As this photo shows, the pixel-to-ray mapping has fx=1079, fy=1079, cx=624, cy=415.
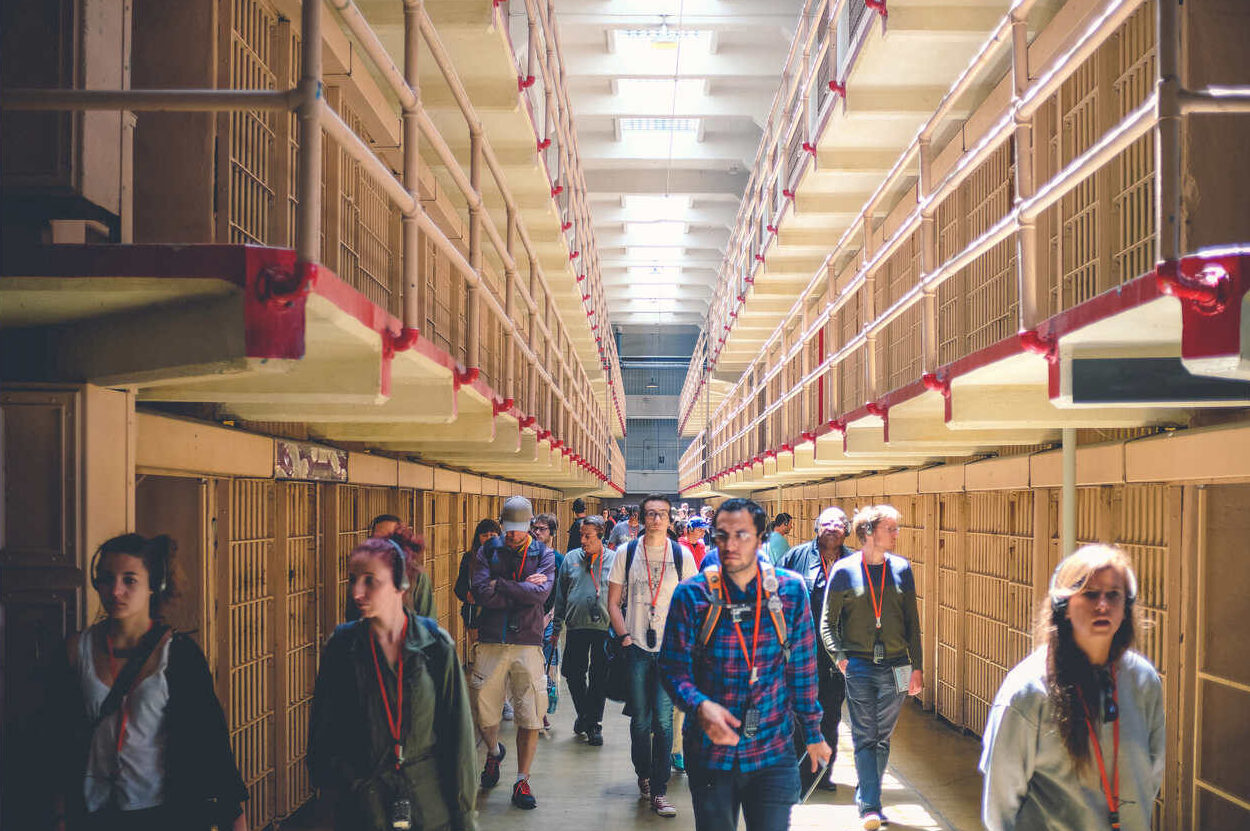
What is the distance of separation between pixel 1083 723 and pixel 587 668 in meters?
5.32

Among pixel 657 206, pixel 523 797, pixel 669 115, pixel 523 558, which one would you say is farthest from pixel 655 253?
pixel 523 797

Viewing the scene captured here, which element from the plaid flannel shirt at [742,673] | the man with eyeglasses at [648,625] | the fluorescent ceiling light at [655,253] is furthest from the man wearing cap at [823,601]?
the fluorescent ceiling light at [655,253]

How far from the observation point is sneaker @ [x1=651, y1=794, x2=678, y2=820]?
580 centimetres

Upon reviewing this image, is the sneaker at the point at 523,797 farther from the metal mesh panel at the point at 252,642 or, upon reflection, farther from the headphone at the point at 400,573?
the headphone at the point at 400,573

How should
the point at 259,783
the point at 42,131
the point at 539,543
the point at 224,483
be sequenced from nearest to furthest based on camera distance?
the point at 42,131, the point at 224,483, the point at 259,783, the point at 539,543

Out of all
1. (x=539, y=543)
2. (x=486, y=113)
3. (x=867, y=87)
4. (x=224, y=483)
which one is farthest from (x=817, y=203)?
(x=224, y=483)

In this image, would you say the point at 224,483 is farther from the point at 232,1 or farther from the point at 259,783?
the point at 232,1

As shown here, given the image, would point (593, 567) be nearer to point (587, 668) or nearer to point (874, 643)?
point (587, 668)

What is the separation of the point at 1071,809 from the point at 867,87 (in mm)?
5596

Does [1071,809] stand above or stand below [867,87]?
below

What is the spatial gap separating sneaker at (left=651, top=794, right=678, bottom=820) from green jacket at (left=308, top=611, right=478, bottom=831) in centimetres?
275

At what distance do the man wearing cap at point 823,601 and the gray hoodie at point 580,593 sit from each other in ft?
4.61

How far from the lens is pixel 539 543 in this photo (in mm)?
6434

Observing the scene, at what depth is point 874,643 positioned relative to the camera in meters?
5.61
